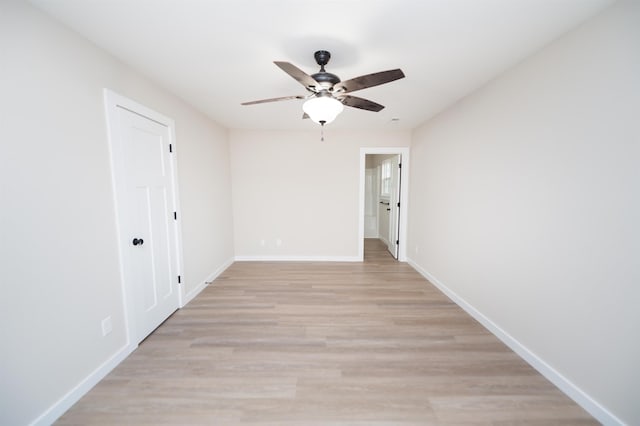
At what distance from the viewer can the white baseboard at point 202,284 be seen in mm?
2813

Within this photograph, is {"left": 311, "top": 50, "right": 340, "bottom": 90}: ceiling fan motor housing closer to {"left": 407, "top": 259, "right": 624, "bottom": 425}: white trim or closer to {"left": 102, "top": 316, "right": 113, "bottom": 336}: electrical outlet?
{"left": 102, "top": 316, "right": 113, "bottom": 336}: electrical outlet

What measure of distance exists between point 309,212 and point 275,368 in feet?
9.37

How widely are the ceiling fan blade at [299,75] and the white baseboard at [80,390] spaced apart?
245cm

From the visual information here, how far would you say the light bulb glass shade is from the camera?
1660mm

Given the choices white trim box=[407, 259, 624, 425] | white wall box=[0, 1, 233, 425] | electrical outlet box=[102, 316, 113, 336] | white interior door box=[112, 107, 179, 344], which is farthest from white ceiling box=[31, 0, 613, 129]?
white trim box=[407, 259, 624, 425]

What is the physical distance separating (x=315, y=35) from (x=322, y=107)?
0.47m

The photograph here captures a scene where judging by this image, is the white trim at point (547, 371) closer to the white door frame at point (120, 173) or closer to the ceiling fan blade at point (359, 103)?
the ceiling fan blade at point (359, 103)

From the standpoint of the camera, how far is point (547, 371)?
5.61ft

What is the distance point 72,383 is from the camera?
1524 millimetres

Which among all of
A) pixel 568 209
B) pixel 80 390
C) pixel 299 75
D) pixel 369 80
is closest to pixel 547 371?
pixel 568 209

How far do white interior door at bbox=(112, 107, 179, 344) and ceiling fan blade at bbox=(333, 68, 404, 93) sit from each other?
5.91 feet

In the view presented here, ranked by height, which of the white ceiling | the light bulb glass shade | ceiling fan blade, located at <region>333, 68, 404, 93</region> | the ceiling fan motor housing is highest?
the white ceiling

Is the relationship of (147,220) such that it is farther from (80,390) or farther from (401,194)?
(401,194)

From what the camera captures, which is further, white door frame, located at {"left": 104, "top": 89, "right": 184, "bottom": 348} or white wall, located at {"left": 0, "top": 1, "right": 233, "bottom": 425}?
white door frame, located at {"left": 104, "top": 89, "right": 184, "bottom": 348}
